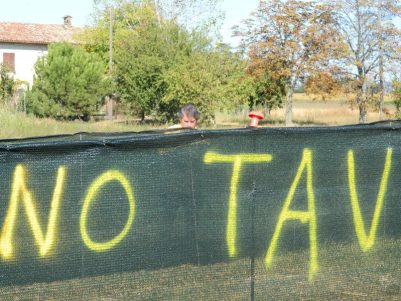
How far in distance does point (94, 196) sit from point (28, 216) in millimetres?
415

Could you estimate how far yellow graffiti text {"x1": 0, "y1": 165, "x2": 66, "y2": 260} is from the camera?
418cm

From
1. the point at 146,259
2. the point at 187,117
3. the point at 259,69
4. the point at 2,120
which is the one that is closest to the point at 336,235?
the point at 146,259

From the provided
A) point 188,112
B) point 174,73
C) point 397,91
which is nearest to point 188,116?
point 188,112

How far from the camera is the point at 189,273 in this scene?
4672 mm

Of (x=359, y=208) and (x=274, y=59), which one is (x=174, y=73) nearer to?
(x=274, y=59)

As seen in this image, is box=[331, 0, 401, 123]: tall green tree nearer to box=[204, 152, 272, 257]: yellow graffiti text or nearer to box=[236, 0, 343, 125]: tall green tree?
box=[236, 0, 343, 125]: tall green tree

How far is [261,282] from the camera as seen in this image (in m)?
4.91

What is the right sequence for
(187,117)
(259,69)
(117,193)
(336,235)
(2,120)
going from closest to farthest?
(117,193), (336,235), (187,117), (2,120), (259,69)

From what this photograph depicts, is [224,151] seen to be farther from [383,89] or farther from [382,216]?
[383,89]

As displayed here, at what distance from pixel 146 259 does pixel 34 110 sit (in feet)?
134

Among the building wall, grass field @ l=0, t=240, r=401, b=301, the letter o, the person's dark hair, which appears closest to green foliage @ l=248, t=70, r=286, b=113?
the building wall

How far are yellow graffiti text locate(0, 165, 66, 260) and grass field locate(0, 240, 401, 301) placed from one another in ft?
0.76

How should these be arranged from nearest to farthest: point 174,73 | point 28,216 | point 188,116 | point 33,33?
1. point 28,216
2. point 188,116
3. point 174,73
4. point 33,33

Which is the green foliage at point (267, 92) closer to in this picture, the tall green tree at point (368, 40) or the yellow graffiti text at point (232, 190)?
the tall green tree at point (368, 40)
